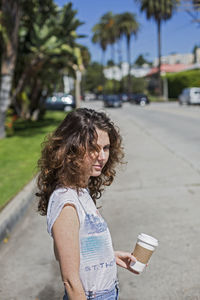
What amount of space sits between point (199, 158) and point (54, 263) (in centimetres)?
626

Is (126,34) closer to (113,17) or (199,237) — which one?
(113,17)

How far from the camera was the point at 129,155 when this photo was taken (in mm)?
10367

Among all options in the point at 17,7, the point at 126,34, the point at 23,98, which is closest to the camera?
the point at 17,7

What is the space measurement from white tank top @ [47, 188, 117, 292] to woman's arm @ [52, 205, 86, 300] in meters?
0.07

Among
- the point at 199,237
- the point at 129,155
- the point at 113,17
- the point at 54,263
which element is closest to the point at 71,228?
the point at 54,263

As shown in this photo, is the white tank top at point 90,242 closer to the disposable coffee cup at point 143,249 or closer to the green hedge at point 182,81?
the disposable coffee cup at point 143,249

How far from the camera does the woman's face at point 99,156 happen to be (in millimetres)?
1724

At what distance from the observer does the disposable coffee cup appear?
70.1 inches

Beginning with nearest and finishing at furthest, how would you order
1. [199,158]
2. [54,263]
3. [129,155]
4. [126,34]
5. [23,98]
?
[54,263] → [199,158] → [129,155] → [23,98] → [126,34]

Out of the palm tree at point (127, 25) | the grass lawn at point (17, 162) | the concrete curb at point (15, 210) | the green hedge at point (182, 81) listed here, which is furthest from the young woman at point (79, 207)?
the palm tree at point (127, 25)

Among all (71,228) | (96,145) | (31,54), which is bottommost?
(71,228)

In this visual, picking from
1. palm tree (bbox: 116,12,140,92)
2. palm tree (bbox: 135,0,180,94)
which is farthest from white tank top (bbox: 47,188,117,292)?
palm tree (bbox: 116,12,140,92)

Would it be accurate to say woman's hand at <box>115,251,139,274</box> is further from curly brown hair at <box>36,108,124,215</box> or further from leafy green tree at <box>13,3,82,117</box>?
leafy green tree at <box>13,3,82,117</box>

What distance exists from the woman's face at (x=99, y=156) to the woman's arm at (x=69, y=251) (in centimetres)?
31
